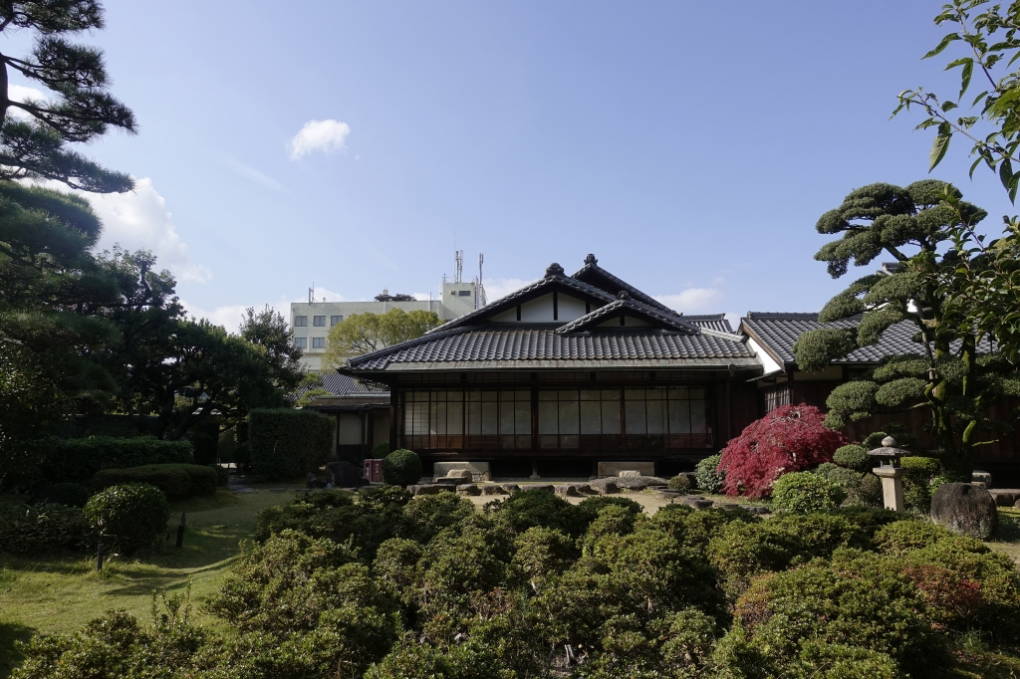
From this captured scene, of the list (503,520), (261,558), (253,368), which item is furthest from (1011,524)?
(253,368)

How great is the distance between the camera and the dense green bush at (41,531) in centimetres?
838

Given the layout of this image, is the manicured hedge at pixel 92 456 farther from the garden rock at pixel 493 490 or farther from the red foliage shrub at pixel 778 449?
the red foliage shrub at pixel 778 449

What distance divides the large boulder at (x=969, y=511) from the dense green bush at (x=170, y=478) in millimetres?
12497

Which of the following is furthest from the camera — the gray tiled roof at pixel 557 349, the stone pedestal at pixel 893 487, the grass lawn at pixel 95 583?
the gray tiled roof at pixel 557 349

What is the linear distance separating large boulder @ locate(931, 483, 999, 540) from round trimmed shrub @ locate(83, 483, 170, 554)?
10.6m

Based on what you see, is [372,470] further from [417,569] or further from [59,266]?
[417,569]

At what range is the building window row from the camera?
18.5 meters

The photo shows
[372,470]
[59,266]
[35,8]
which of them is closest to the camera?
[35,8]

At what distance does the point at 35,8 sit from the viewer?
10992 mm

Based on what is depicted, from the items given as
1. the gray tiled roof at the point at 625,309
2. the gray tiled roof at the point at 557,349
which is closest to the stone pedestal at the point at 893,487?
the gray tiled roof at the point at 557,349

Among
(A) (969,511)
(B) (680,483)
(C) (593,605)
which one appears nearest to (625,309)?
(B) (680,483)

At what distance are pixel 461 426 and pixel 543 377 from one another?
9.51 feet

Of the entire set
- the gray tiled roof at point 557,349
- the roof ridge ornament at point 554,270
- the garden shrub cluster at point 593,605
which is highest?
the roof ridge ornament at point 554,270

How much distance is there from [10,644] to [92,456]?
28.9 ft
